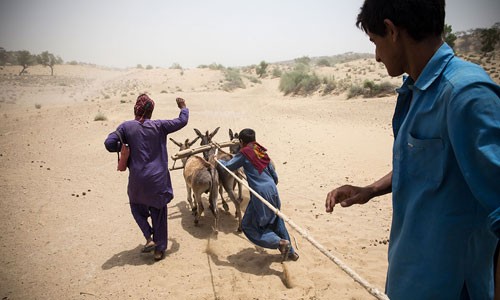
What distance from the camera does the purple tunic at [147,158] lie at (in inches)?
181

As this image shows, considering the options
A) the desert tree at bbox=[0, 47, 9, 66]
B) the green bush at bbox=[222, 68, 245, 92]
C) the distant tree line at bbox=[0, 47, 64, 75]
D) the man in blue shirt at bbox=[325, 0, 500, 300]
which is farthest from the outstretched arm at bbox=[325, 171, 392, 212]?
the desert tree at bbox=[0, 47, 9, 66]

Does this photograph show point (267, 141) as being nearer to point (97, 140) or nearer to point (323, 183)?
point (323, 183)

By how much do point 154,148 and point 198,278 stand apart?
207 cm

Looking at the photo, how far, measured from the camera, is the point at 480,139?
1.07 metres

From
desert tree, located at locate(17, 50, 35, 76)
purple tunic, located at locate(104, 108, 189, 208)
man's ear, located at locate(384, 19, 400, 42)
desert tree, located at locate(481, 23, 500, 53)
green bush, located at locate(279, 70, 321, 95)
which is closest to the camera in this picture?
man's ear, located at locate(384, 19, 400, 42)

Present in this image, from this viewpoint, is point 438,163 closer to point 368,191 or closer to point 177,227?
point 368,191

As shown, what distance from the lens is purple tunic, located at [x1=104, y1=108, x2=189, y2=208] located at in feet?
15.1

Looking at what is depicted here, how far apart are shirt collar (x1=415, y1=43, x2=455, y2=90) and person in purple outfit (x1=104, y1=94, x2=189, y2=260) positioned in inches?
156

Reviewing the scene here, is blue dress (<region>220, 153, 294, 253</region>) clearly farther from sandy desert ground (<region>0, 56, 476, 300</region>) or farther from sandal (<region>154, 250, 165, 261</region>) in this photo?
sandal (<region>154, 250, 165, 261</region>)

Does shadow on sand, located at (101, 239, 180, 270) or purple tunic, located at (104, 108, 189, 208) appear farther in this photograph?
shadow on sand, located at (101, 239, 180, 270)

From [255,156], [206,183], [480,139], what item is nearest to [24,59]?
[206,183]

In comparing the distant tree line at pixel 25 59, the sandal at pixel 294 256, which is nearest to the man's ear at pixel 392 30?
the sandal at pixel 294 256

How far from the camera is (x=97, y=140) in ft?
42.9

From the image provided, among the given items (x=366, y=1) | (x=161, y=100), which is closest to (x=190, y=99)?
Result: (x=161, y=100)
